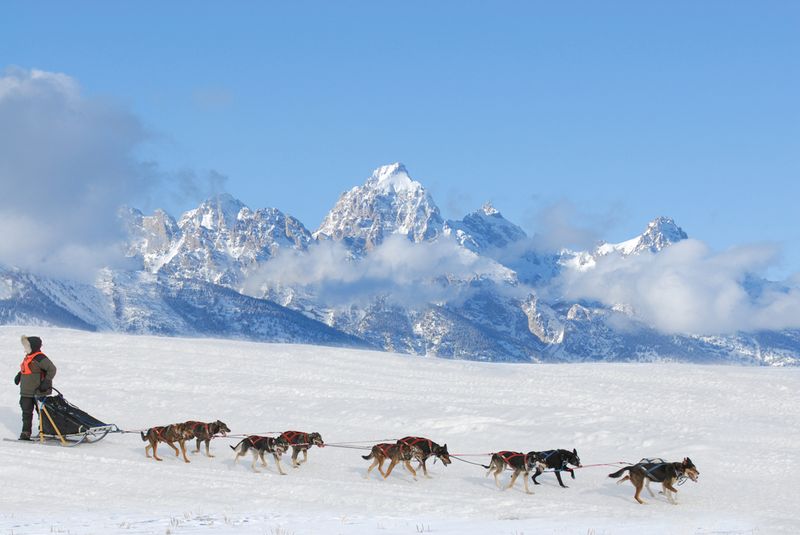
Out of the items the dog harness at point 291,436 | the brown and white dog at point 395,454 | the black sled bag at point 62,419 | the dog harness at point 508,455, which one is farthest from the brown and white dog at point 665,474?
the black sled bag at point 62,419

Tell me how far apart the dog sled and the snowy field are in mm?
469

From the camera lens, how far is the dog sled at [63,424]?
803 inches

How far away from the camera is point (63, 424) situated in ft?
67.3

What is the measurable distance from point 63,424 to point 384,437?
7654 millimetres

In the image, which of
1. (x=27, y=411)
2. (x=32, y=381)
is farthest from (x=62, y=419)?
(x=32, y=381)

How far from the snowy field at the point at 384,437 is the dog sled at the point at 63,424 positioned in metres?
0.47

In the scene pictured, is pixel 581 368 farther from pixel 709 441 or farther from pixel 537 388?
pixel 709 441

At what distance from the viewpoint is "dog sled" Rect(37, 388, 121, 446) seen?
20.4 m

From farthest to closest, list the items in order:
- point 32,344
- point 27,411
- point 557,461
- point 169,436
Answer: point 32,344, point 27,411, point 169,436, point 557,461

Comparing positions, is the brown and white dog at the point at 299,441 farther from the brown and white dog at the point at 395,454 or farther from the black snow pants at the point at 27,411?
the black snow pants at the point at 27,411

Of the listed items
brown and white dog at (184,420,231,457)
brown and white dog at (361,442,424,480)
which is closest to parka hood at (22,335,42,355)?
brown and white dog at (184,420,231,457)

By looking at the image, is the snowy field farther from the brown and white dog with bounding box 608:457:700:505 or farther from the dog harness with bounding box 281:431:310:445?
the dog harness with bounding box 281:431:310:445

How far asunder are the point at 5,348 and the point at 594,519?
76.1ft

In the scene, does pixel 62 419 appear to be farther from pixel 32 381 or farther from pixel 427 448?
pixel 427 448
